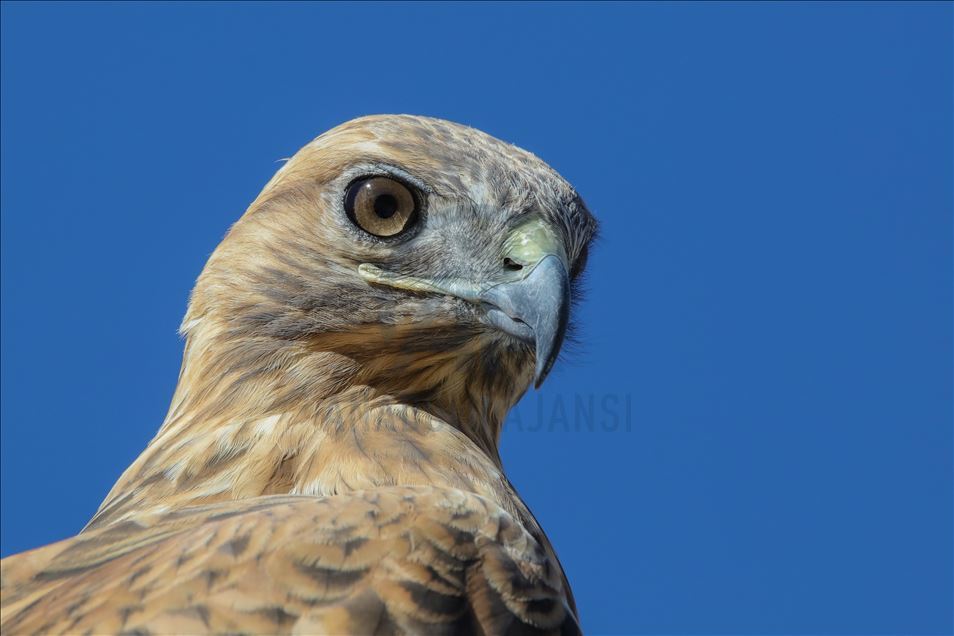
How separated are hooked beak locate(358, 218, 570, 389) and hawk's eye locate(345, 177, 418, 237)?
0.48 ft

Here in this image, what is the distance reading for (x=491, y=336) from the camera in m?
4.77

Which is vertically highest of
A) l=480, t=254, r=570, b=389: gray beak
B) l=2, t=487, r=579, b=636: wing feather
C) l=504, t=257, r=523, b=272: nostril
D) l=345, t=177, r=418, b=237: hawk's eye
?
l=345, t=177, r=418, b=237: hawk's eye

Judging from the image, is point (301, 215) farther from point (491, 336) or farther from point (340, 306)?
point (491, 336)

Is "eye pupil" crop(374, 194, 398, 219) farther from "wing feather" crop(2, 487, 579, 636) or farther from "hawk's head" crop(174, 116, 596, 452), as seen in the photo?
"wing feather" crop(2, 487, 579, 636)

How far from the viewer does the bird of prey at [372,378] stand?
371cm

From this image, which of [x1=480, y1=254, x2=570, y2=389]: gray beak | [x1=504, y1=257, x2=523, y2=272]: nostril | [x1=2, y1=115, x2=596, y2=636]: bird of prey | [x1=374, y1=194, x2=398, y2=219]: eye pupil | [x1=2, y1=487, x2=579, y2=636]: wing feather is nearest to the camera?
[x1=2, y1=487, x2=579, y2=636]: wing feather

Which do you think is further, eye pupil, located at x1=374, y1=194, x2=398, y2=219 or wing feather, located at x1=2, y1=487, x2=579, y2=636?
eye pupil, located at x1=374, y1=194, x2=398, y2=219

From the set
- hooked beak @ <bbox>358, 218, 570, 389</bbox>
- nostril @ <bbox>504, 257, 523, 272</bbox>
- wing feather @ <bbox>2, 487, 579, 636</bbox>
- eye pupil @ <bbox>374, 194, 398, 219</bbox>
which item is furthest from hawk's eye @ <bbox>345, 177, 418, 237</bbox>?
wing feather @ <bbox>2, 487, 579, 636</bbox>

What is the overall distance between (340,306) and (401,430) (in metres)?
0.48

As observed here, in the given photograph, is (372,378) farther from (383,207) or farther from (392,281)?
(383,207)

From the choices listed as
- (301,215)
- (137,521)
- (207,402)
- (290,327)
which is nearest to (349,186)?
(301,215)

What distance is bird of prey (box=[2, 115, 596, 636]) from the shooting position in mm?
3713

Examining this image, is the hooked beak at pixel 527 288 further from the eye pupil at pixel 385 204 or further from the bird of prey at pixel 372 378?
the eye pupil at pixel 385 204

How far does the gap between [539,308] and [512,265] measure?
0.25m
